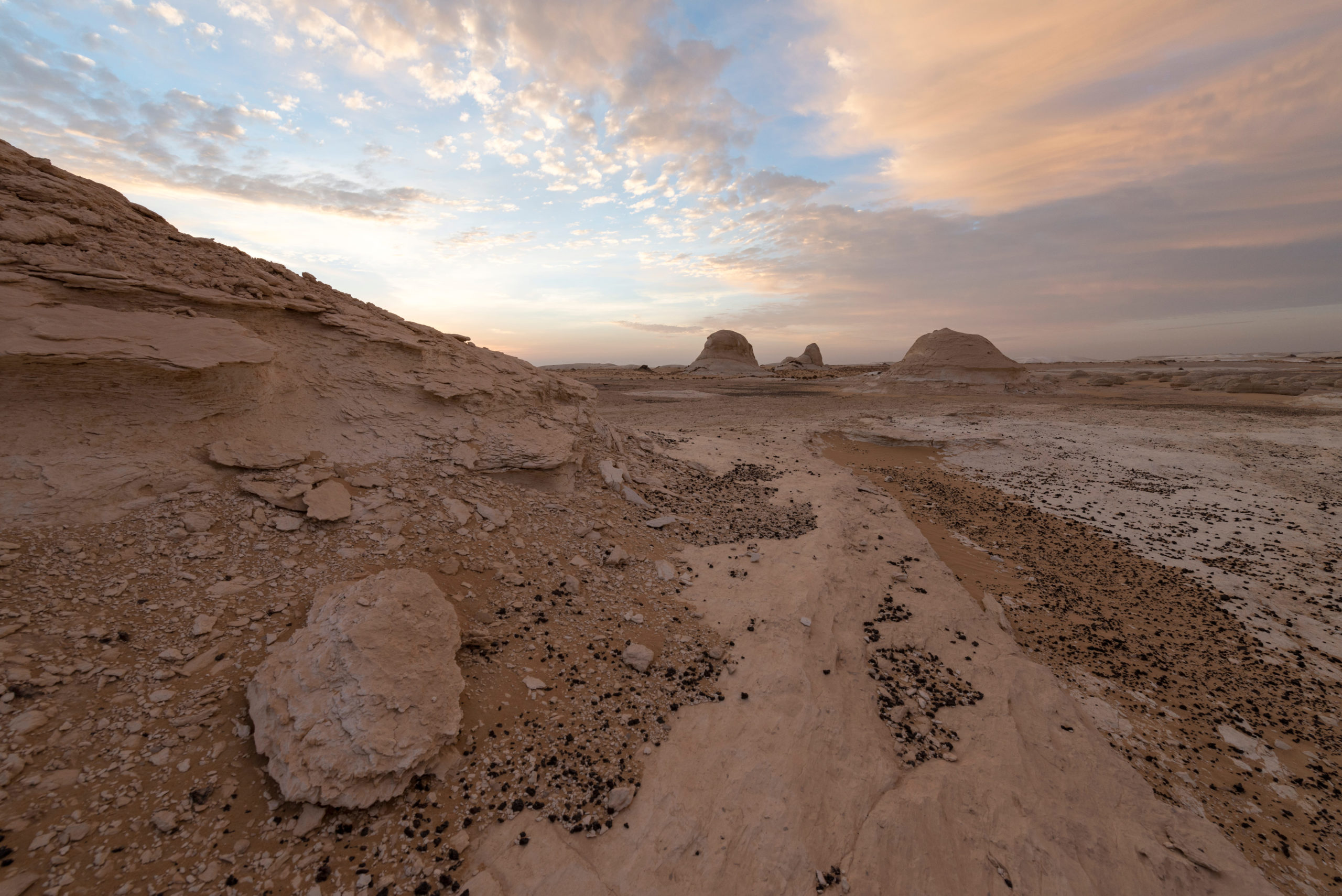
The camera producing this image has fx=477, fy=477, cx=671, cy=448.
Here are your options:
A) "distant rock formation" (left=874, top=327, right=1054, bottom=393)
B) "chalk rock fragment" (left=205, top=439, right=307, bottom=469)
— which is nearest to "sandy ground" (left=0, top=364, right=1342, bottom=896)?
"chalk rock fragment" (left=205, top=439, right=307, bottom=469)

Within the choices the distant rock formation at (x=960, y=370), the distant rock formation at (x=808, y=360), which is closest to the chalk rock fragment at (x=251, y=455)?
the distant rock formation at (x=960, y=370)

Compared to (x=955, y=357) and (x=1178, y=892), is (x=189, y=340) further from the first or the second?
(x=955, y=357)

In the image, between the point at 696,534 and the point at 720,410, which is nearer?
the point at 696,534

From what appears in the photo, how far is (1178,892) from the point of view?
10.1 feet

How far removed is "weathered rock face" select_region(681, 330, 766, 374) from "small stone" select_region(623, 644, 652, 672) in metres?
62.6

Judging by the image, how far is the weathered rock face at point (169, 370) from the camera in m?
4.17

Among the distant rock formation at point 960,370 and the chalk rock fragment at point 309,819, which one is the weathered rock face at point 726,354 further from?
the chalk rock fragment at point 309,819

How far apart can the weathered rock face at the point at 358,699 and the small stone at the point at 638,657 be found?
147 centimetres

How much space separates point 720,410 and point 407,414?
744 inches

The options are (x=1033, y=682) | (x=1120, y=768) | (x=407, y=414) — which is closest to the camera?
(x=1120, y=768)

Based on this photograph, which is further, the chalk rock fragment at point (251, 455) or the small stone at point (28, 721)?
the chalk rock fragment at point (251, 455)

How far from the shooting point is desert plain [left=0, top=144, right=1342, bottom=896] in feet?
9.46

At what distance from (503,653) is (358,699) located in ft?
4.28

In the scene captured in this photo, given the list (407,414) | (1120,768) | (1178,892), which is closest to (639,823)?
(1178,892)
